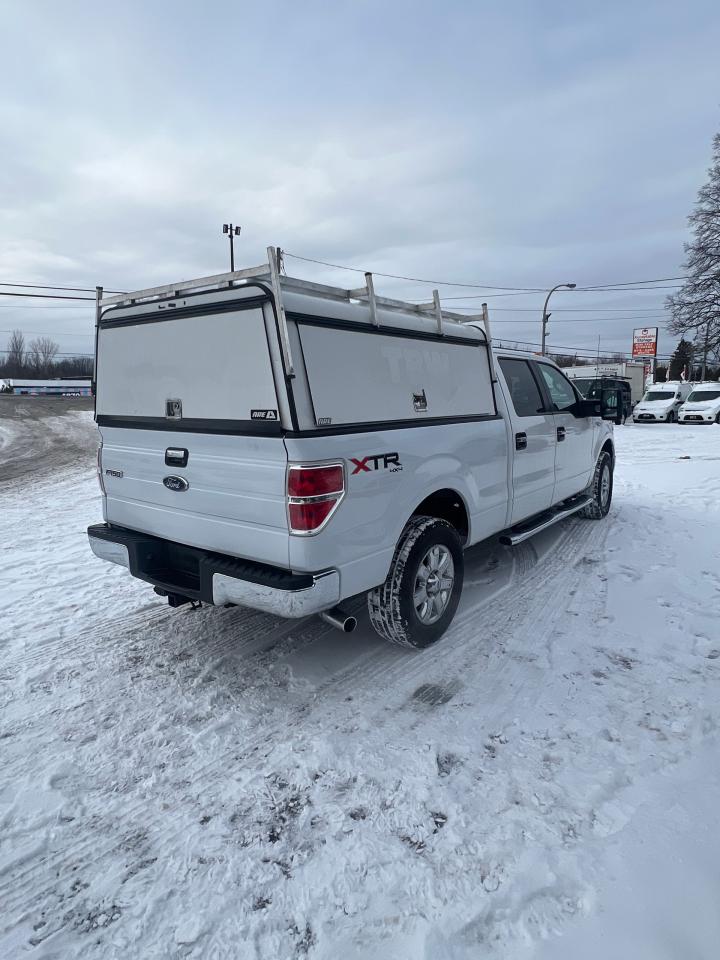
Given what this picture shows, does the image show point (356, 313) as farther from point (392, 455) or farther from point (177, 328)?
point (177, 328)

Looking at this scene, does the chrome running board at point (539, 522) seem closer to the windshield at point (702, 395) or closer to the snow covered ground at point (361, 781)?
the snow covered ground at point (361, 781)

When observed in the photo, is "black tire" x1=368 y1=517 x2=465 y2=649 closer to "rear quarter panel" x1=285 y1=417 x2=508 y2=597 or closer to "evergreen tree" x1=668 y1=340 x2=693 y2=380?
"rear quarter panel" x1=285 y1=417 x2=508 y2=597

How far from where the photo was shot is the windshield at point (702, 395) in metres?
24.5

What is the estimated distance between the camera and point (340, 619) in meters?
3.28

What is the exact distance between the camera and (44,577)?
5.25 m

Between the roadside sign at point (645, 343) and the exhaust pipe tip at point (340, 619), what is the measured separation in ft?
246

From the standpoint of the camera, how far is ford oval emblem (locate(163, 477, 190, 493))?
11.5ft

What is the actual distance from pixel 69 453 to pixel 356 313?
544 inches

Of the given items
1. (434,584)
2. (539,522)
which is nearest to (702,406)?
(539,522)

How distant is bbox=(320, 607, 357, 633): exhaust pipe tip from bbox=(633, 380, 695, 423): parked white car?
25.0 m

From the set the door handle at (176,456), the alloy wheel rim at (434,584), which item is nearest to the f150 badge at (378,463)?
the alloy wheel rim at (434,584)

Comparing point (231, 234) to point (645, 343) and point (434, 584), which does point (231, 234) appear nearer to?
point (434, 584)

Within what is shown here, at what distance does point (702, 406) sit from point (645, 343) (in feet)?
172

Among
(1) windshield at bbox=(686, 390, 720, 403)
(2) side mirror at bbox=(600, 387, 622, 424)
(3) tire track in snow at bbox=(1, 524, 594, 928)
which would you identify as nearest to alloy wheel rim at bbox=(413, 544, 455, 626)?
(3) tire track in snow at bbox=(1, 524, 594, 928)
